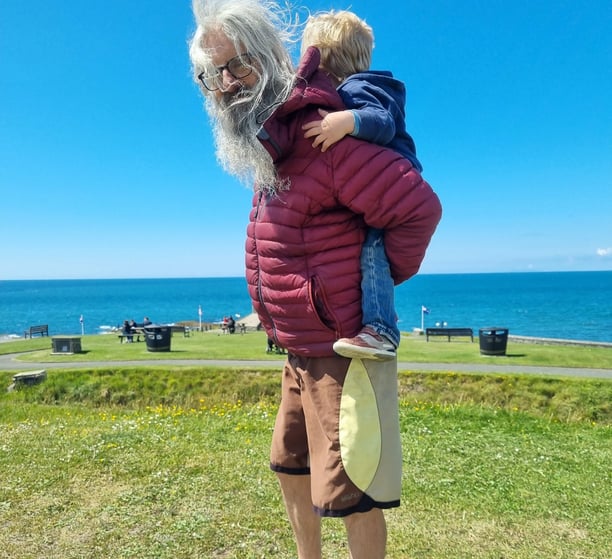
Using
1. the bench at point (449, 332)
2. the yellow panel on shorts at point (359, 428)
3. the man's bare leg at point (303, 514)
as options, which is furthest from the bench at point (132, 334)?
the yellow panel on shorts at point (359, 428)

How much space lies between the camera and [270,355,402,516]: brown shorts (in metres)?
1.86

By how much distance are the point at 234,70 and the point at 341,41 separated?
1.41 feet

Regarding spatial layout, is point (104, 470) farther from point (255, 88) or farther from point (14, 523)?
point (255, 88)

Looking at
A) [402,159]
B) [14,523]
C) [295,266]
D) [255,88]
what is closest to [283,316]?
[295,266]

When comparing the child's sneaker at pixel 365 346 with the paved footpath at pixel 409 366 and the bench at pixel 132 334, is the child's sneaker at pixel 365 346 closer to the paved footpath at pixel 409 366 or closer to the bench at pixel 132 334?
the paved footpath at pixel 409 366

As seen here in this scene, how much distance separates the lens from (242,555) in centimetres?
278

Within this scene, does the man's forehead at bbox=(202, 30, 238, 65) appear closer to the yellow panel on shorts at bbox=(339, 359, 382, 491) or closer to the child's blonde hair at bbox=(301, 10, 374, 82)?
the child's blonde hair at bbox=(301, 10, 374, 82)

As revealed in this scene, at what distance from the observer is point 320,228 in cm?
194

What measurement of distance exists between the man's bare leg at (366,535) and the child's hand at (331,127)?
133 centimetres

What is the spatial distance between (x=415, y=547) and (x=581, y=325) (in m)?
76.3

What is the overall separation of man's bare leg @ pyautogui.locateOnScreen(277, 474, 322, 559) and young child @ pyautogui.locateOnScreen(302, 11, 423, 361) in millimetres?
761

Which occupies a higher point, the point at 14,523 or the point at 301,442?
the point at 301,442

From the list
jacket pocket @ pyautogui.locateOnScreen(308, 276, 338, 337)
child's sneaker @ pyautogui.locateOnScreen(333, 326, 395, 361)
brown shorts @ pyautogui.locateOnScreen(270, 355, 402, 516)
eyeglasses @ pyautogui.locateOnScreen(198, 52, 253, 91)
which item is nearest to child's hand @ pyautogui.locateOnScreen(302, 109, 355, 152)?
eyeglasses @ pyautogui.locateOnScreen(198, 52, 253, 91)

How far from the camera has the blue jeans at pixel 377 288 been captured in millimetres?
1892
